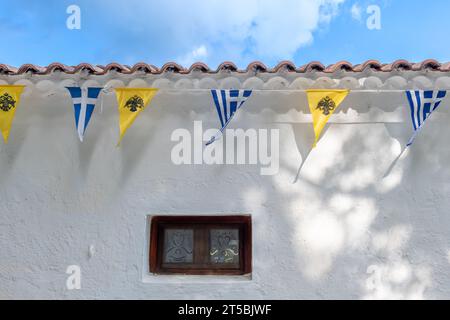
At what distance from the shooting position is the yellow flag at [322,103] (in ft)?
11.1

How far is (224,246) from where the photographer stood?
377 centimetres

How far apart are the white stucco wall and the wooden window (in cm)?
12

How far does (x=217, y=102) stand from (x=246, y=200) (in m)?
1.03

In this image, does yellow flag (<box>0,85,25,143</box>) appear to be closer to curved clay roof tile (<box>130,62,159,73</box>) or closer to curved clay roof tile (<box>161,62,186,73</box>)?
curved clay roof tile (<box>130,62,159,73</box>)

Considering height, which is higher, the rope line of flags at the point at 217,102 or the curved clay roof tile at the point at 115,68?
the curved clay roof tile at the point at 115,68

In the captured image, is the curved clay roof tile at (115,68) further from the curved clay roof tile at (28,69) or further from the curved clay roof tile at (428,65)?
the curved clay roof tile at (428,65)

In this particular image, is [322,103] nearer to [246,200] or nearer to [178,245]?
[246,200]

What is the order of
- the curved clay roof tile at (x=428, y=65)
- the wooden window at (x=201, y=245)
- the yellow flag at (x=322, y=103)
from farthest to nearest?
1. the wooden window at (x=201, y=245)
2. the yellow flag at (x=322, y=103)
3. the curved clay roof tile at (x=428, y=65)

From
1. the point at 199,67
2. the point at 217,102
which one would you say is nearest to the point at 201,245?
the point at 217,102

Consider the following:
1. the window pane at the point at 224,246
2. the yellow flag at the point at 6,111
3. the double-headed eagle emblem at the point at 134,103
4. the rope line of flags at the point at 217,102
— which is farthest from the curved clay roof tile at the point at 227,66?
the yellow flag at the point at 6,111

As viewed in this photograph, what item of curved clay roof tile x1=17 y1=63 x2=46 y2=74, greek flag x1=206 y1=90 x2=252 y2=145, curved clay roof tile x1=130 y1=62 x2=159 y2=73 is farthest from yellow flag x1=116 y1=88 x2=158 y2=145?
curved clay roof tile x1=17 y1=63 x2=46 y2=74

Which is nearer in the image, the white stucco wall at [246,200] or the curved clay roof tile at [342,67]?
the curved clay roof tile at [342,67]
